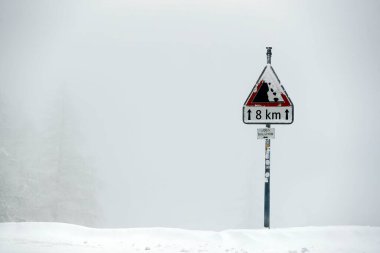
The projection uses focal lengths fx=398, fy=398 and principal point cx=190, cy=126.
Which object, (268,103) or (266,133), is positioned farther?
(266,133)

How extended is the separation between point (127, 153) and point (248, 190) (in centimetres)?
8163

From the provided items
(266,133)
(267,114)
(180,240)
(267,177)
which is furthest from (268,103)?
(180,240)

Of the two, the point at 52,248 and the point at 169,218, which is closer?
the point at 52,248

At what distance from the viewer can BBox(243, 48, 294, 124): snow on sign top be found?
6941 millimetres

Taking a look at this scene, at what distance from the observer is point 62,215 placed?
22.0 metres

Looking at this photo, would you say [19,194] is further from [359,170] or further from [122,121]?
[122,121]

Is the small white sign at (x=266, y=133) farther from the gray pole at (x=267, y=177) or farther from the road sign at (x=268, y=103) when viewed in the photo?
the road sign at (x=268, y=103)

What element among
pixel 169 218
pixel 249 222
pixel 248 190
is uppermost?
pixel 248 190

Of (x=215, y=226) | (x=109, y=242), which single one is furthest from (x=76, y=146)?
(x=215, y=226)

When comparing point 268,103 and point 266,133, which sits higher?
point 268,103

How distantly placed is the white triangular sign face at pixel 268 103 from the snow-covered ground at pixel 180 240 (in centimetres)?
207

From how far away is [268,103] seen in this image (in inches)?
276

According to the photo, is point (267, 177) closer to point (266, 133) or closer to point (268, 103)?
point (266, 133)

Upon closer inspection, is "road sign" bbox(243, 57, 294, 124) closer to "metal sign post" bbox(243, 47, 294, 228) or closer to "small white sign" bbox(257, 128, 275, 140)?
"metal sign post" bbox(243, 47, 294, 228)
